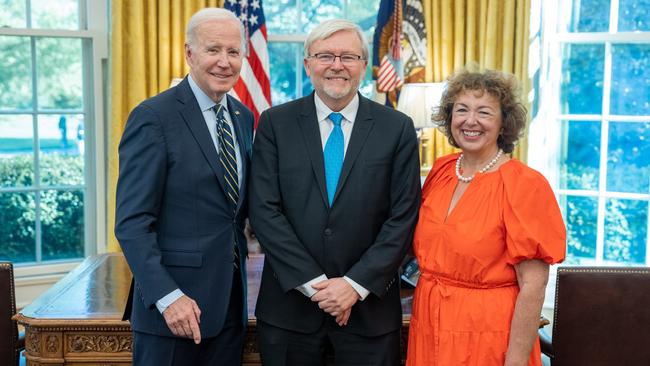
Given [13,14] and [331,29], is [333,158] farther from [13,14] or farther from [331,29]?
→ [13,14]

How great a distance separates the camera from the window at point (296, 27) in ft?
15.4

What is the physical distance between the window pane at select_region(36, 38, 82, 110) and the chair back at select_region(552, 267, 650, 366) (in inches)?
126

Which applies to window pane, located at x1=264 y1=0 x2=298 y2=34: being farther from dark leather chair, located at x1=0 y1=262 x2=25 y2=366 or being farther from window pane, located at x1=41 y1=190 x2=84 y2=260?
dark leather chair, located at x1=0 y1=262 x2=25 y2=366

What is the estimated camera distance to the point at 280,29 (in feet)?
15.4

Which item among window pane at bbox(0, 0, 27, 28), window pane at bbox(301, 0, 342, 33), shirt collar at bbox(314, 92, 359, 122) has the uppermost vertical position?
window pane at bbox(301, 0, 342, 33)

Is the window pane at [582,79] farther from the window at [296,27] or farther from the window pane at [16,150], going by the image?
the window pane at [16,150]

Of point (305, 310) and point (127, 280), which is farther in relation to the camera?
Result: point (127, 280)

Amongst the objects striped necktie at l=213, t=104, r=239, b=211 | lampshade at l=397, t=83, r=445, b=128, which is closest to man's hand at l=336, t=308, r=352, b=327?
striped necktie at l=213, t=104, r=239, b=211

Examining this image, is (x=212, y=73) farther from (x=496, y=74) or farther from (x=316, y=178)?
(x=496, y=74)

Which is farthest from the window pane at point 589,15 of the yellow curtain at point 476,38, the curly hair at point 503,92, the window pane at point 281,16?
the curly hair at point 503,92

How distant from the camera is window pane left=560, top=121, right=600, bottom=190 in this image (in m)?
4.47

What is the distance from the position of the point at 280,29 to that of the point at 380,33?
689 mm

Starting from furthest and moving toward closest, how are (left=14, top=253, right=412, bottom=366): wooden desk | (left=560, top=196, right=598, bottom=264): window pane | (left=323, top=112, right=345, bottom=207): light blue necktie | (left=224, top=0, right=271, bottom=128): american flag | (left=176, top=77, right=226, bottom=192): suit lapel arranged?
1. (left=560, top=196, right=598, bottom=264): window pane
2. (left=224, top=0, right=271, bottom=128): american flag
3. (left=14, top=253, right=412, bottom=366): wooden desk
4. (left=323, top=112, right=345, bottom=207): light blue necktie
5. (left=176, top=77, right=226, bottom=192): suit lapel

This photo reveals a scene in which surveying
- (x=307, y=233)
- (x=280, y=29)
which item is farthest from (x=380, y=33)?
(x=307, y=233)
